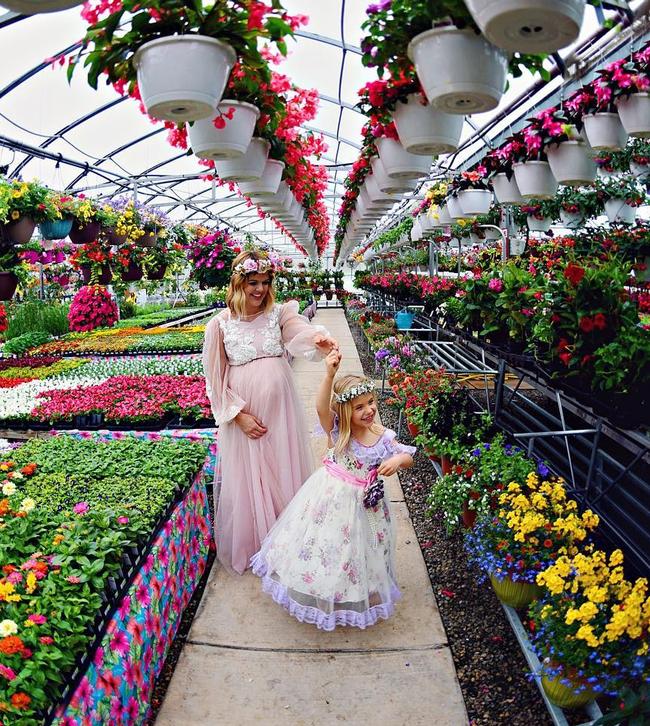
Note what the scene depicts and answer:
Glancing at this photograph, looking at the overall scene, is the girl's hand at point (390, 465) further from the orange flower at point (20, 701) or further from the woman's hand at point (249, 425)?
the orange flower at point (20, 701)

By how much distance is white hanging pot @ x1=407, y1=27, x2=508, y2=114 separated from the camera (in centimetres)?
153

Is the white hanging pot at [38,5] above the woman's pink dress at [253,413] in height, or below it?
above

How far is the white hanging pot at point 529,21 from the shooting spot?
1.16 metres

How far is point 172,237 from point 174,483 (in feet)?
23.8

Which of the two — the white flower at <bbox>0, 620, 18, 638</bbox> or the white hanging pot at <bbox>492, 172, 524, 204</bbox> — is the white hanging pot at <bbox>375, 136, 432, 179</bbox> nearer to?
the white hanging pot at <bbox>492, 172, 524, 204</bbox>

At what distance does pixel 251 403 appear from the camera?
10.4 ft

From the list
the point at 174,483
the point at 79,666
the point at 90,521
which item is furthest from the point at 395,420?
the point at 79,666

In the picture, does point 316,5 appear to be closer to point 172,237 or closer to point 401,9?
point 172,237

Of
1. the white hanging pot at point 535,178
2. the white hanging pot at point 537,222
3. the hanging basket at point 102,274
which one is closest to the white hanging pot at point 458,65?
the white hanging pot at point 535,178

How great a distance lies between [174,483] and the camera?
9.34ft

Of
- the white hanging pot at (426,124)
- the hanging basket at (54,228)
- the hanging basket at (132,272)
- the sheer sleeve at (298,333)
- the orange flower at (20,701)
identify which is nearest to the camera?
the orange flower at (20,701)

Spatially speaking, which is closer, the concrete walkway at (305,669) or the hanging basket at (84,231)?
the concrete walkway at (305,669)

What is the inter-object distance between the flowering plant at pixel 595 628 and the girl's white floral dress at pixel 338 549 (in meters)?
0.75

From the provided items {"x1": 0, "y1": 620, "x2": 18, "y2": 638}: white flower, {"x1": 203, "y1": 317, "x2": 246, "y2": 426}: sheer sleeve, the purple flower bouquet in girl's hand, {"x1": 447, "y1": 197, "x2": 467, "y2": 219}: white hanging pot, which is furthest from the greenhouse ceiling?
{"x1": 0, "y1": 620, "x2": 18, "y2": 638}: white flower
